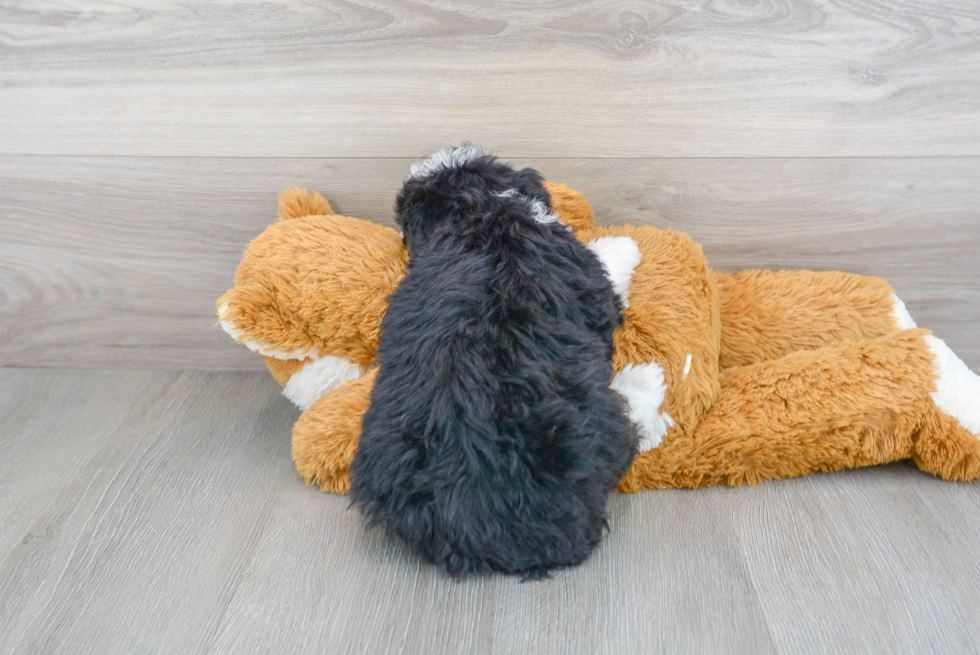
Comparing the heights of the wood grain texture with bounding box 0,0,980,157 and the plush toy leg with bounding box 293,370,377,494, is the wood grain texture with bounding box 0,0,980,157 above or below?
above

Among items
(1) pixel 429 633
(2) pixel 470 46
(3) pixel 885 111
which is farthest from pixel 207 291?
(3) pixel 885 111

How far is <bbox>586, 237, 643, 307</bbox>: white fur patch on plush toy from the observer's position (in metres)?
0.79

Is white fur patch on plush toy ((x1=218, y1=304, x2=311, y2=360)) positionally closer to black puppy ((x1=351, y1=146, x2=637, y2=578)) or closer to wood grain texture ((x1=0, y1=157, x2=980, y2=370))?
black puppy ((x1=351, y1=146, x2=637, y2=578))

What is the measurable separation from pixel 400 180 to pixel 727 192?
17.6 inches

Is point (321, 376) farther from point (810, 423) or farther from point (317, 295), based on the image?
point (810, 423)

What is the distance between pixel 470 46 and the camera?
2.94ft

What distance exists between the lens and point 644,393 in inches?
29.9

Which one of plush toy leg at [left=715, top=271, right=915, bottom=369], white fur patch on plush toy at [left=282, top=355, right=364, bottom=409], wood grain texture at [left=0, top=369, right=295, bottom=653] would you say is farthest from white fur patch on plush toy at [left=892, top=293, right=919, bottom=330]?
wood grain texture at [left=0, top=369, right=295, bottom=653]

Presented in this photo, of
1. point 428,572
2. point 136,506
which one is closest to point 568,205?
point 428,572

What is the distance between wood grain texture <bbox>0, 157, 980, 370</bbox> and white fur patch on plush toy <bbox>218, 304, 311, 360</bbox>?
0.26 metres

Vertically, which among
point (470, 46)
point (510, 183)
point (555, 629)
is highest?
point (470, 46)

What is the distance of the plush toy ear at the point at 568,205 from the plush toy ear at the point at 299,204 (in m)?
0.32

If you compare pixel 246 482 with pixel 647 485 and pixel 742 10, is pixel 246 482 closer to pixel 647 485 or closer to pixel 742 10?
pixel 647 485

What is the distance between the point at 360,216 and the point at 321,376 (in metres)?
0.27
